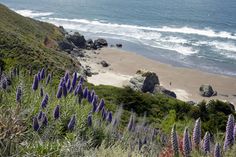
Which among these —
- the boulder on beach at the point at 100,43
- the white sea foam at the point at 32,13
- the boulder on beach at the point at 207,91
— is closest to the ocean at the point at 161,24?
the white sea foam at the point at 32,13

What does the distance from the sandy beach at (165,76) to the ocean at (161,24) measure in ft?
9.02

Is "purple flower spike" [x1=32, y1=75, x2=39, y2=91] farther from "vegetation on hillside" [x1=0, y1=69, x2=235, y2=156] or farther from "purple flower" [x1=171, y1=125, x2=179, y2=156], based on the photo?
"purple flower" [x1=171, y1=125, x2=179, y2=156]

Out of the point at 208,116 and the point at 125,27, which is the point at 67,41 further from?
the point at 208,116

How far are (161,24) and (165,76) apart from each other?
33085 millimetres

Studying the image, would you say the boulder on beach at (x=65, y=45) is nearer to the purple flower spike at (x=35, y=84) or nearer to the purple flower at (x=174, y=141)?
the purple flower spike at (x=35, y=84)

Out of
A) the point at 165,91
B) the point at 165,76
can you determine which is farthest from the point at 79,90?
the point at 165,76

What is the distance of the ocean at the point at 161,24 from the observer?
51688 mm

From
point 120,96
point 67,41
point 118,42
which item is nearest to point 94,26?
point 118,42

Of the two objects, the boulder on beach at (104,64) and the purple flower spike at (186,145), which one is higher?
the purple flower spike at (186,145)

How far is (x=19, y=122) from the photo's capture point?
486cm

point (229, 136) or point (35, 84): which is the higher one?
point (229, 136)

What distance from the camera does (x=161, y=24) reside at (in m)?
74.4

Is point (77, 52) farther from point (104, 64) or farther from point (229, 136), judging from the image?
point (229, 136)

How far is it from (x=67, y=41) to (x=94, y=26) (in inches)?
838
